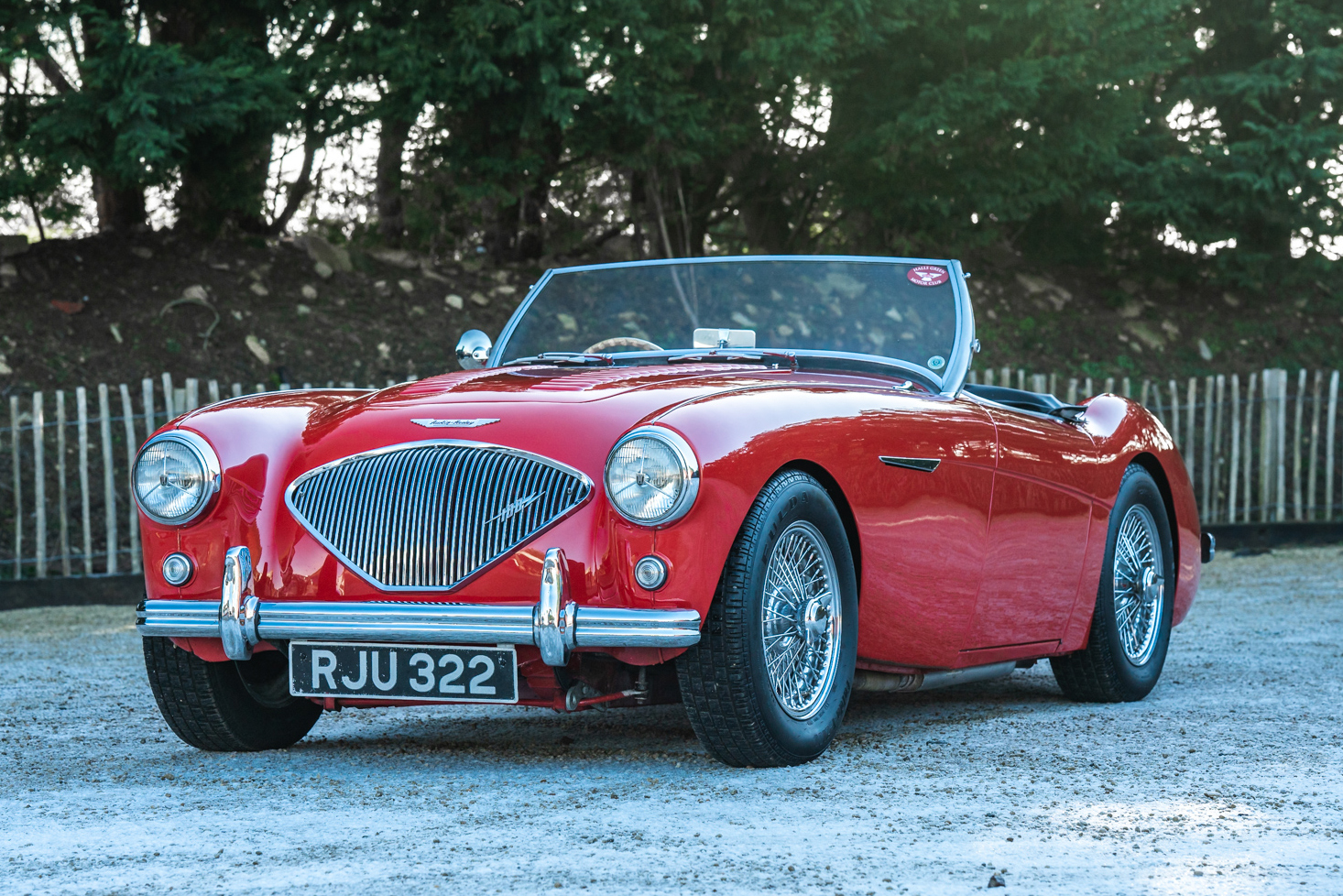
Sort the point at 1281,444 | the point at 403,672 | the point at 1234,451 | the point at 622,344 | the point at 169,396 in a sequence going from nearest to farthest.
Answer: the point at 403,672 < the point at 622,344 < the point at 169,396 < the point at 1234,451 < the point at 1281,444

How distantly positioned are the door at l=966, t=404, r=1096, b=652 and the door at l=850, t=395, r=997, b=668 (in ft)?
0.33

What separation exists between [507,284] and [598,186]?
1749 millimetres

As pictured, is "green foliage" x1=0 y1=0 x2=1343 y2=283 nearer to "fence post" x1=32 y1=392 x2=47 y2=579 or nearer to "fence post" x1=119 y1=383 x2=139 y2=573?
"fence post" x1=119 y1=383 x2=139 y2=573

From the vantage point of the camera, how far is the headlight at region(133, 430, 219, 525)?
4109 mm

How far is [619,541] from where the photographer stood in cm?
371

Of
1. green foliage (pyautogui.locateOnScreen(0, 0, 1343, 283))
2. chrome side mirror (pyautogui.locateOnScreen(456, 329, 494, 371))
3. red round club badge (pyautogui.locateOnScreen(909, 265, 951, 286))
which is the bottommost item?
chrome side mirror (pyautogui.locateOnScreen(456, 329, 494, 371))

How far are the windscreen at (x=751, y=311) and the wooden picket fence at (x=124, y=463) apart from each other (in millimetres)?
5402

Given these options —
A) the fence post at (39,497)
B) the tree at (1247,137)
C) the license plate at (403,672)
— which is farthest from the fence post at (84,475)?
the tree at (1247,137)

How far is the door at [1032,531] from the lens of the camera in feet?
15.6

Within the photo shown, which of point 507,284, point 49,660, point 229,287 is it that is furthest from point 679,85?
point 49,660

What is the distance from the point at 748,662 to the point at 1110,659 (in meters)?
2.13

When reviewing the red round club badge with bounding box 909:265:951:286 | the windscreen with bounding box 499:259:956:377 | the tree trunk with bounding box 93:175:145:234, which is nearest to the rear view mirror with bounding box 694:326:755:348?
the windscreen with bounding box 499:259:956:377

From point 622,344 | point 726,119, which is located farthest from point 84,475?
point 726,119

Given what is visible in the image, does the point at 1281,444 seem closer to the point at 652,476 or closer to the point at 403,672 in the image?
the point at 652,476
